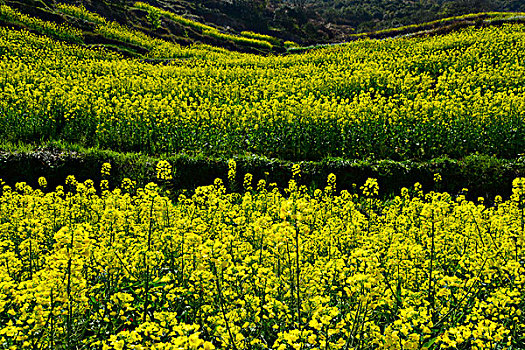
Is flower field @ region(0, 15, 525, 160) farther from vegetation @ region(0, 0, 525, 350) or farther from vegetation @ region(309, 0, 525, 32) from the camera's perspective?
vegetation @ region(309, 0, 525, 32)

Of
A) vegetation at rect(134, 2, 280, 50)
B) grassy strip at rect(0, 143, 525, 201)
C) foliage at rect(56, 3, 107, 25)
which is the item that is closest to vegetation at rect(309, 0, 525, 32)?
vegetation at rect(134, 2, 280, 50)

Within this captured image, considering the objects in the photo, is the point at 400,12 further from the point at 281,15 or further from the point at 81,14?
the point at 81,14

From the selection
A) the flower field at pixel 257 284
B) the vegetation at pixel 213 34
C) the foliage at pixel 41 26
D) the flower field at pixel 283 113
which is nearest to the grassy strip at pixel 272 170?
the flower field at pixel 283 113

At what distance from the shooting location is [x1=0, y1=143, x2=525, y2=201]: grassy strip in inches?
377

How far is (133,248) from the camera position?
14.3 feet

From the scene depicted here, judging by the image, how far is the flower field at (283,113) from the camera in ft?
37.0

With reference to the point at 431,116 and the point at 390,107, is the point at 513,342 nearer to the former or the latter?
the point at 431,116

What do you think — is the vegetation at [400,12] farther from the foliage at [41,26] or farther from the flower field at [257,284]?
the flower field at [257,284]

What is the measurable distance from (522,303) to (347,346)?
6.84 feet

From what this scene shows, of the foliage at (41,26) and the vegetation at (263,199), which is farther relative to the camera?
the foliage at (41,26)

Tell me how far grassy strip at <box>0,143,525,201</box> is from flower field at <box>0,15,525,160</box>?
3.95 ft

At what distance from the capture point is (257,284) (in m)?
3.49

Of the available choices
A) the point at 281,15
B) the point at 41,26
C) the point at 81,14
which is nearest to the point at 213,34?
the point at 81,14

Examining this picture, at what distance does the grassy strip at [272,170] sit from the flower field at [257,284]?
3.27 meters
